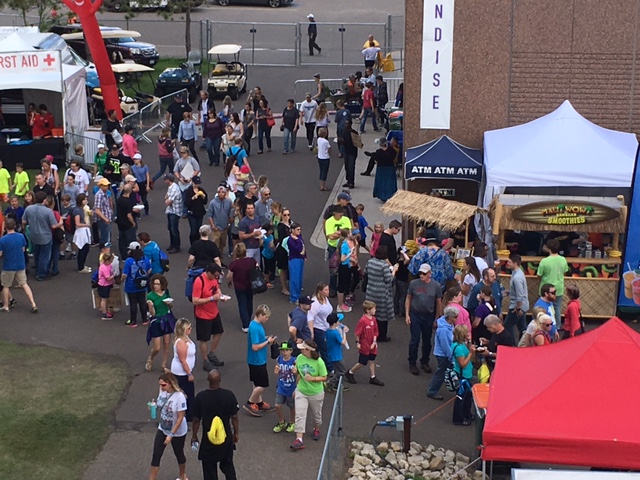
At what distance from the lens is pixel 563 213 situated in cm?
1636

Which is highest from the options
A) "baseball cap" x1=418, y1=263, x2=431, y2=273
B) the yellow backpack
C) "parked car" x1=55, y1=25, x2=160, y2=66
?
"parked car" x1=55, y1=25, x2=160, y2=66

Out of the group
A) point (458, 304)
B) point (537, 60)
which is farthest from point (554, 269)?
point (537, 60)

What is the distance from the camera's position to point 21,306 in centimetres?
1706

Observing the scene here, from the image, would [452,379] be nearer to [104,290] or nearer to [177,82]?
[104,290]

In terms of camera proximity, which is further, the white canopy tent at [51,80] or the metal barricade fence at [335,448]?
the white canopy tent at [51,80]

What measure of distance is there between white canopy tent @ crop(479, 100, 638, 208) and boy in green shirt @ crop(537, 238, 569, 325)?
1201mm

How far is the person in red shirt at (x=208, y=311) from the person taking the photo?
14.2 m

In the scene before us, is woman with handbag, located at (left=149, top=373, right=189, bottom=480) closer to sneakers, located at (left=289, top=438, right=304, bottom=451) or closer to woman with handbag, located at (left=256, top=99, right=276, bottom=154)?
sneakers, located at (left=289, top=438, right=304, bottom=451)

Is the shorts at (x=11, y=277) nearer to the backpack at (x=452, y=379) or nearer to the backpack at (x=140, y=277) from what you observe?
the backpack at (x=140, y=277)

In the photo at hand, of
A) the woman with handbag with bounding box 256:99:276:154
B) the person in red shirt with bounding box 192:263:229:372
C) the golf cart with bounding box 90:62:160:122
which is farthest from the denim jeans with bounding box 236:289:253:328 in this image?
the golf cart with bounding box 90:62:160:122

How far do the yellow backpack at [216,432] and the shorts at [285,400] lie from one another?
184 cm

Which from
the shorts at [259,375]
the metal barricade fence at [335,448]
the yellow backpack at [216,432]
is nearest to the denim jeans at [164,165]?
the shorts at [259,375]

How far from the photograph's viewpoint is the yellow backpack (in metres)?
10.9

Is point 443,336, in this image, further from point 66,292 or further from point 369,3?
point 369,3
